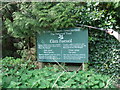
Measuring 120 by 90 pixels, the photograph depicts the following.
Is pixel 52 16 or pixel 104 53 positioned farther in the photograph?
pixel 104 53

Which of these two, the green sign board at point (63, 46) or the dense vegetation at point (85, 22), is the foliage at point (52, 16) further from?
the green sign board at point (63, 46)

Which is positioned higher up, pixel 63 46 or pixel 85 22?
pixel 85 22

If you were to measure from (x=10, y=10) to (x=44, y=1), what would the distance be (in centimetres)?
225

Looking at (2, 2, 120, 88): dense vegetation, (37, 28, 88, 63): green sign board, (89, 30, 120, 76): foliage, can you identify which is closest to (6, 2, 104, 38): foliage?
(2, 2, 120, 88): dense vegetation

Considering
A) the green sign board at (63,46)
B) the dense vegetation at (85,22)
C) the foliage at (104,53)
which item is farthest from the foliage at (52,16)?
the foliage at (104,53)

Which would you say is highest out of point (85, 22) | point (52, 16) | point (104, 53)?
point (52, 16)

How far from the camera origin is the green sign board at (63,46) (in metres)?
3.63

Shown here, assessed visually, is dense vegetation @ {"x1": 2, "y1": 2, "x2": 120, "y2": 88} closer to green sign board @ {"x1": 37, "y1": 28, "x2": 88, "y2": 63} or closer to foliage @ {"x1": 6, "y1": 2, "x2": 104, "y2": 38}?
foliage @ {"x1": 6, "y1": 2, "x2": 104, "y2": 38}

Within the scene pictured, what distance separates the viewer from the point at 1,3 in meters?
4.79

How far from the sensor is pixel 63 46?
149 inches

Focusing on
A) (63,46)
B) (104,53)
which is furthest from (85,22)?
(104,53)

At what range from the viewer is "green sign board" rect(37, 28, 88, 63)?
363 centimetres

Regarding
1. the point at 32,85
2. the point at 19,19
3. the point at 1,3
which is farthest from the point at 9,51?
the point at 32,85

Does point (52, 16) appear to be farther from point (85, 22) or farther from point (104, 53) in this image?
point (104, 53)
